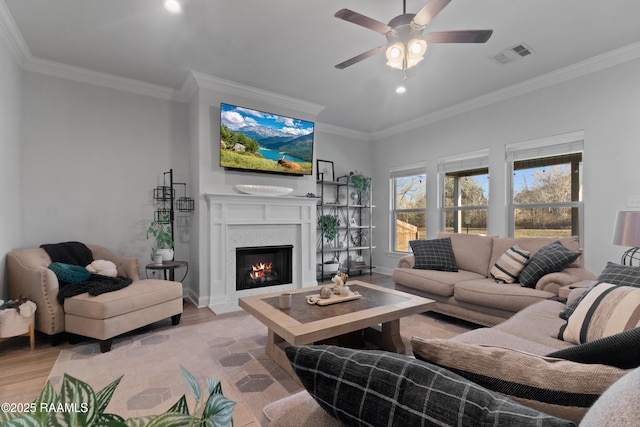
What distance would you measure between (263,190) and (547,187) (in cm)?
372

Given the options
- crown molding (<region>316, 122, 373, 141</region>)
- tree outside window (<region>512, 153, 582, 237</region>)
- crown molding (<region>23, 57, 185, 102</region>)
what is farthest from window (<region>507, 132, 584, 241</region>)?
crown molding (<region>23, 57, 185, 102</region>)

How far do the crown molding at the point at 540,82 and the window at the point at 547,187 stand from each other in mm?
687

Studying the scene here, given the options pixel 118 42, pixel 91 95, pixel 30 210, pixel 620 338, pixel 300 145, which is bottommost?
pixel 620 338

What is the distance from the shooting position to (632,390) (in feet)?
1.32

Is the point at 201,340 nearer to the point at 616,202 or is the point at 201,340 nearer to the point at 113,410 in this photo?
the point at 113,410

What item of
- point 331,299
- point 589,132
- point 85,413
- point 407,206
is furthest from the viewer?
point 407,206

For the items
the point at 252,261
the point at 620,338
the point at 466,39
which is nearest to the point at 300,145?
the point at 252,261

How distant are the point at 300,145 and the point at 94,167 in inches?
103

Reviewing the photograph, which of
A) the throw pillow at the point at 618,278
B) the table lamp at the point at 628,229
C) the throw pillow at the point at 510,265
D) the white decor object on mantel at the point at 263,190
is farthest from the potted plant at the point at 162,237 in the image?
the table lamp at the point at 628,229

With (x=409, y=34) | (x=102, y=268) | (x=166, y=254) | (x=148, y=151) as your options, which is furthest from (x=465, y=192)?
(x=102, y=268)

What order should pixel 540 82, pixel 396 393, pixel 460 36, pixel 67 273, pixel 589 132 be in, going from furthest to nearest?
pixel 540 82 → pixel 589 132 → pixel 67 273 → pixel 460 36 → pixel 396 393

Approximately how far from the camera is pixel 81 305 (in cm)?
251

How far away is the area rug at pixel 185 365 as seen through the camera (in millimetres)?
1862

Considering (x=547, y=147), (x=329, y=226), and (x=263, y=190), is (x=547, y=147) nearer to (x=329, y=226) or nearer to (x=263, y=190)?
(x=329, y=226)
